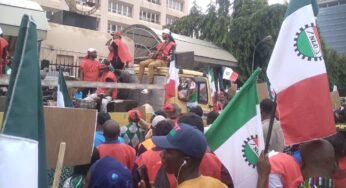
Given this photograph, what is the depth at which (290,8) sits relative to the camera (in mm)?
3334

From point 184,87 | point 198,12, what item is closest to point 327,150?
point 184,87

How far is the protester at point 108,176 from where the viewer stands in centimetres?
375

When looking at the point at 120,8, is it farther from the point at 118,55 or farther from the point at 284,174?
the point at 284,174

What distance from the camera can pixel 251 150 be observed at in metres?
3.32

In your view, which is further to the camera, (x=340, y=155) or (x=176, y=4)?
(x=176, y=4)

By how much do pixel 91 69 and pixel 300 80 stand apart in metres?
6.44

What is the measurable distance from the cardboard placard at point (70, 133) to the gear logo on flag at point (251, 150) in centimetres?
122

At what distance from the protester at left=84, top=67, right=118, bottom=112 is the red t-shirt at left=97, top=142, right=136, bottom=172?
3216 mm

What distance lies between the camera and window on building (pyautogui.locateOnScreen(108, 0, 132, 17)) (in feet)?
157

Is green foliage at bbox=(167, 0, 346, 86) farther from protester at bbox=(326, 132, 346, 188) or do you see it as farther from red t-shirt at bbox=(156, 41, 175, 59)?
protester at bbox=(326, 132, 346, 188)

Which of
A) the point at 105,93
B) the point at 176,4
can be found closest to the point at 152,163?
the point at 105,93

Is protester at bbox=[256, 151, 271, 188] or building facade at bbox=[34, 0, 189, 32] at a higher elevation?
building facade at bbox=[34, 0, 189, 32]

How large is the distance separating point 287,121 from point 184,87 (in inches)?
239

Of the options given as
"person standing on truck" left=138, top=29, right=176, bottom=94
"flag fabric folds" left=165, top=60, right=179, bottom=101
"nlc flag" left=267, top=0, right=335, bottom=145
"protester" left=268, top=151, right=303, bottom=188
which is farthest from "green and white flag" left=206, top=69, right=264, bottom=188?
"person standing on truck" left=138, top=29, right=176, bottom=94
